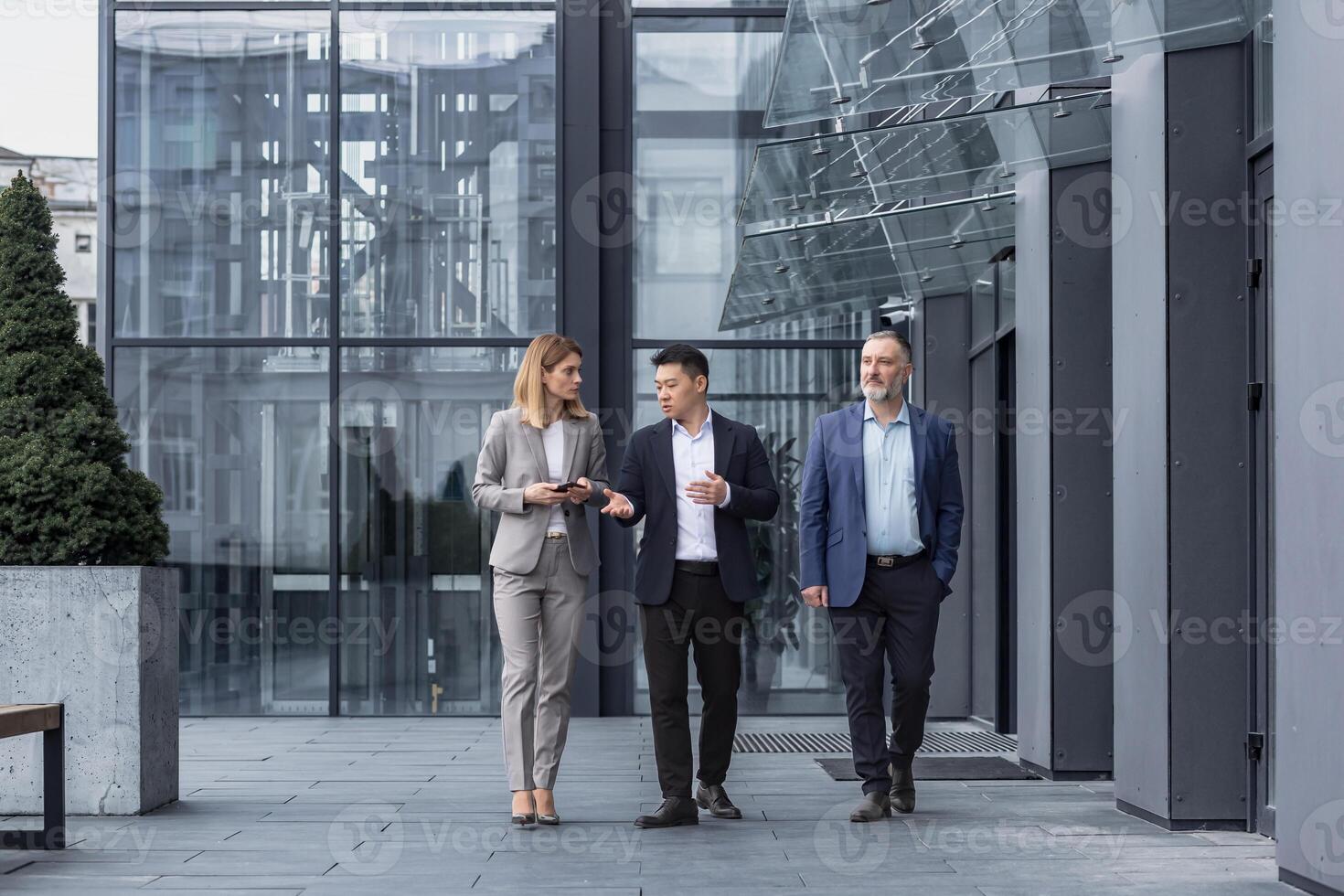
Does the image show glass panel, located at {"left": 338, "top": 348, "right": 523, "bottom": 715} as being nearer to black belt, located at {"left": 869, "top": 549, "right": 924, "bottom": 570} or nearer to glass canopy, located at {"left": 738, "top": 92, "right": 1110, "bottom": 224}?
glass canopy, located at {"left": 738, "top": 92, "right": 1110, "bottom": 224}

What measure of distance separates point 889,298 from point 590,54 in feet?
8.57

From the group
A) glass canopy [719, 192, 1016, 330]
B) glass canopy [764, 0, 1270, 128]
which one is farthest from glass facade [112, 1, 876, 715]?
glass canopy [764, 0, 1270, 128]

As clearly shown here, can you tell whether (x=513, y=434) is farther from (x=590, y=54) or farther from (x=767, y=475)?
(x=590, y=54)

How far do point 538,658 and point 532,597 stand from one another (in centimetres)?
23

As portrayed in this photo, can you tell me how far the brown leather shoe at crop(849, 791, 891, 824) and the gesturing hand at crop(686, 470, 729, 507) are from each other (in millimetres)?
1257

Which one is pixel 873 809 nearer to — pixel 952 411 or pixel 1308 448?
pixel 1308 448

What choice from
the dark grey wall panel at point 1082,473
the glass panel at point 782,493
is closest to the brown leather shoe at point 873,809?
the dark grey wall panel at point 1082,473

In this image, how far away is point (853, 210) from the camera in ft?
26.5

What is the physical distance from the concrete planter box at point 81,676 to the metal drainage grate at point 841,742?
353 cm

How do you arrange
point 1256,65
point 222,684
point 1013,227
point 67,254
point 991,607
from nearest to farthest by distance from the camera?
point 1256,65 → point 1013,227 → point 991,607 → point 222,684 → point 67,254

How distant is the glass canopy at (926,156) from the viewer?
253 inches

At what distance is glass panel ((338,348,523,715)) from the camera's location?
33.5 ft

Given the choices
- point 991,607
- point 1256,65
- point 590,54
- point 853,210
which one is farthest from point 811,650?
point 1256,65

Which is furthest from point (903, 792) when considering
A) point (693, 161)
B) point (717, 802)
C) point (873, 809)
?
point (693, 161)
